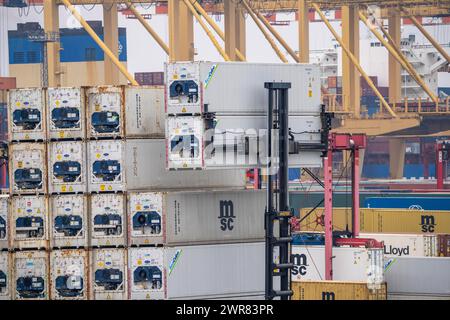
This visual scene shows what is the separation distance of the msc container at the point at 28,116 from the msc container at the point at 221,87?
352cm

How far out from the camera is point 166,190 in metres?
25.8

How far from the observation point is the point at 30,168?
83.4ft

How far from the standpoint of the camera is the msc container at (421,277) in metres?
32.9

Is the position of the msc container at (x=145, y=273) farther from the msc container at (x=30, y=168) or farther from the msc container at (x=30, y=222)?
the msc container at (x=30, y=168)

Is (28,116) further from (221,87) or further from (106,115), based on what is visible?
(221,87)

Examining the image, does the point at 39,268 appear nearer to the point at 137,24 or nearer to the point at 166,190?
the point at 166,190

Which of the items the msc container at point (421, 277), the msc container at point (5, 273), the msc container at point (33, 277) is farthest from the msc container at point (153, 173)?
the msc container at point (421, 277)

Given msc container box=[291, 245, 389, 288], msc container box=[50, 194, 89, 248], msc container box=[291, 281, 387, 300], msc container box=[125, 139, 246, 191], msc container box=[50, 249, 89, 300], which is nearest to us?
msc container box=[50, 249, 89, 300]

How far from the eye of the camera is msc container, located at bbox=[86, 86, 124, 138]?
25.1 meters

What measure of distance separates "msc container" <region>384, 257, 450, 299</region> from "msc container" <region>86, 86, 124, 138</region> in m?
12.5

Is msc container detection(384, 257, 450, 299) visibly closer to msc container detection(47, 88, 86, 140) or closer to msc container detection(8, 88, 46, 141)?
msc container detection(47, 88, 86, 140)

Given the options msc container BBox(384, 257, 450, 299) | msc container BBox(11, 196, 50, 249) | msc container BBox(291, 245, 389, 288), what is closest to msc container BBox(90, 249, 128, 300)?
msc container BBox(11, 196, 50, 249)

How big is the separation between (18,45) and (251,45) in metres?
43.7
